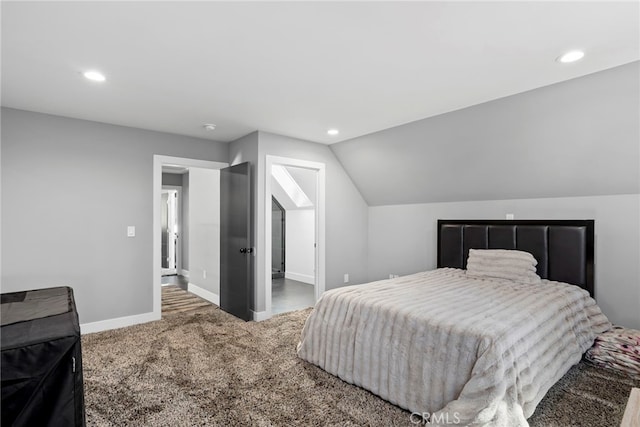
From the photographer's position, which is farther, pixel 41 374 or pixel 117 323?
pixel 117 323

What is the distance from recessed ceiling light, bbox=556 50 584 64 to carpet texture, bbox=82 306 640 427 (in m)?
2.27

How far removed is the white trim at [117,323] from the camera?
3643mm

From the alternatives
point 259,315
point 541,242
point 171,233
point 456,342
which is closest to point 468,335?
point 456,342

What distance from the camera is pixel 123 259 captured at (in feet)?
12.8

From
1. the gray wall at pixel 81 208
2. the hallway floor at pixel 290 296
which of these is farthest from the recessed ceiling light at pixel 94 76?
the hallway floor at pixel 290 296

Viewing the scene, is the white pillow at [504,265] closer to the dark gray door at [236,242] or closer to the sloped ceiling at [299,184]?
the dark gray door at [236,242]

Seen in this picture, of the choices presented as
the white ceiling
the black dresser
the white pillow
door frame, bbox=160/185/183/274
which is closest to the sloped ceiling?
door frame, bbox=160/185/183/274

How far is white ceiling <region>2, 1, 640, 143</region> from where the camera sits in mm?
1781

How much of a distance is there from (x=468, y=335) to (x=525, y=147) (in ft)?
7.39

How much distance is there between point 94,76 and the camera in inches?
101

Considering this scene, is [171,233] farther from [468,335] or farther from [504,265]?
[468,335]

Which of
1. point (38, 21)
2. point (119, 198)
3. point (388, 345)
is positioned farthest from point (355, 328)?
point (119, 198)

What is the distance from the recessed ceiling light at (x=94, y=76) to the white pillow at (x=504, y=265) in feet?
12.6

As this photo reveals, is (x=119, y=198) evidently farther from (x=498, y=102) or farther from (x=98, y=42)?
(x=498, y=102)
